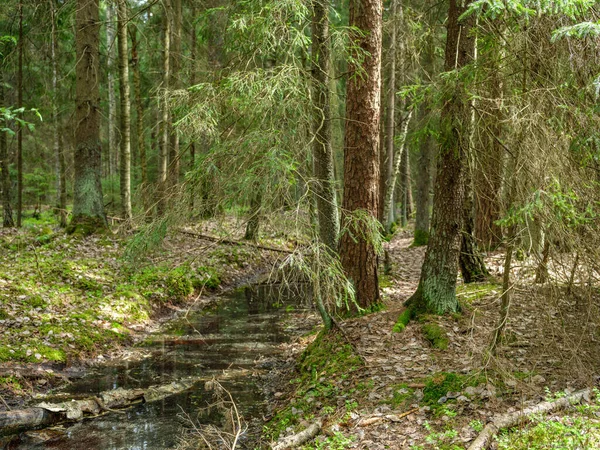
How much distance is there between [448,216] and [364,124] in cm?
178

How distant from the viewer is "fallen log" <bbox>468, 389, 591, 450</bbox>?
14.0 ft

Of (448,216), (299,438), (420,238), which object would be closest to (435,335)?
(448,216)

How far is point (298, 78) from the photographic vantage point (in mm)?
6242

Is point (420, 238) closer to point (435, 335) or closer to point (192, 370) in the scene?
point (435, 335)

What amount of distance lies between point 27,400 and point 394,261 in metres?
9.38

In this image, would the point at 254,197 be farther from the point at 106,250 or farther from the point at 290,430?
the point at 106,250

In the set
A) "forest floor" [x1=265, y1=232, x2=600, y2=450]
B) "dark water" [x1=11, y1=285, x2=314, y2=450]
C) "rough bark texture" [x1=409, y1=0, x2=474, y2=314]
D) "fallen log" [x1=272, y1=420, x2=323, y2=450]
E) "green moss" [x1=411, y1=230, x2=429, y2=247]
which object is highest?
"rough bark texture" [x1=409, y1=0, x2=474, y2=314]

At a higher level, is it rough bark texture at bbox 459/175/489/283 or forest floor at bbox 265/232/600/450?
rough bark texture at bbox 459/175/489/283

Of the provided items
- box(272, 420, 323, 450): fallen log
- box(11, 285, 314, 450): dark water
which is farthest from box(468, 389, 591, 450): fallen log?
box(11, 285, 314, 450): dark water

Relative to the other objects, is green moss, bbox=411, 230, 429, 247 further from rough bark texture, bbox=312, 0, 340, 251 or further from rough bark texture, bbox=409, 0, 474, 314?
rough bark texture, bbox=409, 0, 474, 314

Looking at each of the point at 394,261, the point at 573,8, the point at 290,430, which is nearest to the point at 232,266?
the point at 394,261

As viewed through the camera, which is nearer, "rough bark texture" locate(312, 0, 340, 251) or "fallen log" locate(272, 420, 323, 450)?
"fallen log" locate(272, 420, 323, 450)

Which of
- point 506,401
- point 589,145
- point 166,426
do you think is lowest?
point 166,426

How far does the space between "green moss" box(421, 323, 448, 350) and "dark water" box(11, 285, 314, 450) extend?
173 cm
